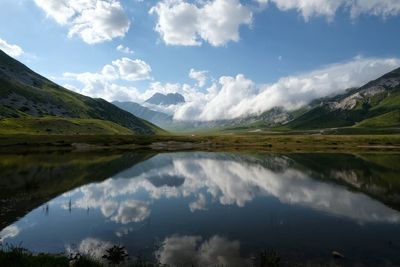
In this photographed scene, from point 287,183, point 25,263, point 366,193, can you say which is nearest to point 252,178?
point 287,183

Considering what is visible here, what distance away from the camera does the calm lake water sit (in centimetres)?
2867

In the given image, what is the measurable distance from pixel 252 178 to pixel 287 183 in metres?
9.10

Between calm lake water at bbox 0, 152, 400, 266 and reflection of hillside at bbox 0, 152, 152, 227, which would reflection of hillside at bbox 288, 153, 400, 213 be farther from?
reflection of hillside at bbox 0, 152, 152, 227

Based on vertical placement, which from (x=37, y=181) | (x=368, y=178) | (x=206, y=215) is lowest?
(x=206, y=215)

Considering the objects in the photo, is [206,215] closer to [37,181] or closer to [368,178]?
[37,181]

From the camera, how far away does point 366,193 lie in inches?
2249

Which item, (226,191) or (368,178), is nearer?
(226,191)

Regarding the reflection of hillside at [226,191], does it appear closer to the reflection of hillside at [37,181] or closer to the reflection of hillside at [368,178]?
the reflection of hillside at [368,178]

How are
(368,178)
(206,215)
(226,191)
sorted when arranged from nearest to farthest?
(206,215), (226,191), (368,178)

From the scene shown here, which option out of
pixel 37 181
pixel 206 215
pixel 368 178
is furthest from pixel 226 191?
pixel 368 178

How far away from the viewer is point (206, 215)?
4125cm

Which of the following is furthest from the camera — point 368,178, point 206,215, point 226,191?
point 368,178

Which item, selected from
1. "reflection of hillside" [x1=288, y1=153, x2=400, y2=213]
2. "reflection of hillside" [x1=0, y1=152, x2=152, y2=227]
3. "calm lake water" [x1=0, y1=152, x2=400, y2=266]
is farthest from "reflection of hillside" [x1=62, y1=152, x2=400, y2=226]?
"reflection of hillside" [x1=0, y1=152, x2=152, y2=227]

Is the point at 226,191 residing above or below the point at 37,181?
below
